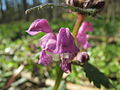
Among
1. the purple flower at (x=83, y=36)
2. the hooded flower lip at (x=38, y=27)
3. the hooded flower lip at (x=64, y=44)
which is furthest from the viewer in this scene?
the purple flower at (x=83, y=36)

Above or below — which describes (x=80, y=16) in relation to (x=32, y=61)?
above

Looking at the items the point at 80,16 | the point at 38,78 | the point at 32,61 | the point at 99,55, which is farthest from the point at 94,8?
the point at 99,55

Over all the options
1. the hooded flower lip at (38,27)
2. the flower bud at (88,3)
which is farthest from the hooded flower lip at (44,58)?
the flower bud at (88,3)

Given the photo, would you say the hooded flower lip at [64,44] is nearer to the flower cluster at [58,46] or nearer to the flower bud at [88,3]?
the flower cluster at [58,46]

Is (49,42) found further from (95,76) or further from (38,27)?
(95,76)

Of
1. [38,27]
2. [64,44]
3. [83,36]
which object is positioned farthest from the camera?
[83,36]

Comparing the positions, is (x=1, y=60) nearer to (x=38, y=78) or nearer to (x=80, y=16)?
(x=38, y=78)

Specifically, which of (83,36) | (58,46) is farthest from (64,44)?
(83,36)

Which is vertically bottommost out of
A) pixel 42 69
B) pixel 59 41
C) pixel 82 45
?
pixel 42 69
